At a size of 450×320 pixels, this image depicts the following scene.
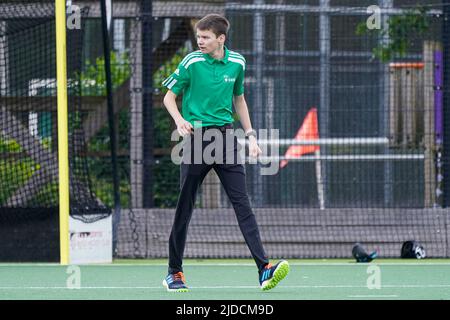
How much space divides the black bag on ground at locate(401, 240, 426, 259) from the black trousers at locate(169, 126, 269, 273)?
4.26 metres

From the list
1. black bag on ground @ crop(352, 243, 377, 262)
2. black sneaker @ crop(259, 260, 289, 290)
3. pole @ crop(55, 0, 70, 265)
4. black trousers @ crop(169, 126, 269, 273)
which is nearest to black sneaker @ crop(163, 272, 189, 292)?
black trousers @ crop(169, 126, 269, 273)

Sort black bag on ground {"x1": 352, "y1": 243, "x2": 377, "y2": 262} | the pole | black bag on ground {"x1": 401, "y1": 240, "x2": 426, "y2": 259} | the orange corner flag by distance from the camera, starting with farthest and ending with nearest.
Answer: the orange corner flag
black bag on ground {"x1": 401, "y1": 240, "x2": 426, "y2": 259}
black bag on ground {"x1": 352, "y1": 243, "x2": 377, "y2": 262}
the pole

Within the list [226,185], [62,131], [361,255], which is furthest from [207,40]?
[361,255]

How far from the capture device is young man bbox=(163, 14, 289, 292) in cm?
916

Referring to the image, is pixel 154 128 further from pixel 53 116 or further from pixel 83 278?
pixel 83 278

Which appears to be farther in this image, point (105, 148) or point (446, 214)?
point (105, 148)

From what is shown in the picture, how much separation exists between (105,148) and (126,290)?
18.6 ft

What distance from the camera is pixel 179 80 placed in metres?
9.23

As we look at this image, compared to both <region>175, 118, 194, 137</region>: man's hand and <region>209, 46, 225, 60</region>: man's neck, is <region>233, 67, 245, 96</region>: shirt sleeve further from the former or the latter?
<region>175, 118, 194, 137</region>: man's hand

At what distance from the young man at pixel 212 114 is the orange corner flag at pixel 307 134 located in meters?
4.41

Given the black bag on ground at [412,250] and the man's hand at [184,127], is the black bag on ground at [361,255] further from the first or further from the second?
the man's hand at [184,127]

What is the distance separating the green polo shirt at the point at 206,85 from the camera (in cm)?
920
